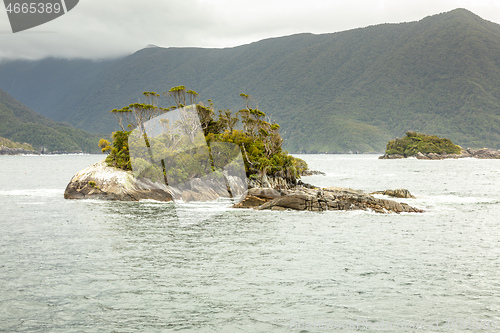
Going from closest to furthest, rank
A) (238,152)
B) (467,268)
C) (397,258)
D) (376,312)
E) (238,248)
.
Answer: (376,312), (467,268), (397,258), (238,248), (238,152)

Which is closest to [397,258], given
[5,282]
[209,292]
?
[209,292]

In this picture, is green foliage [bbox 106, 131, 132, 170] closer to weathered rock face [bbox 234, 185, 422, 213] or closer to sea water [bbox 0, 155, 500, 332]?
sea water [bbox 0, 155, 500, 332]

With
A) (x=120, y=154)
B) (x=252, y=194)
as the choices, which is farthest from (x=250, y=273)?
(x=120, y=154)

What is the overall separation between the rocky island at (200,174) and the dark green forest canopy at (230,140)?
6.0 inches

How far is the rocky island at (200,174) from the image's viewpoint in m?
51.7

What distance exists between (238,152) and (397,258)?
4711 centimetres

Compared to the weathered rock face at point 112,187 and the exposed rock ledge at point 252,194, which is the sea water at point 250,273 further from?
the weathered rock face at point 112,187

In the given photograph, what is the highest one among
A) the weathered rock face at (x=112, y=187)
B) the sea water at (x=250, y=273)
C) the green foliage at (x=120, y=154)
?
the green foliage at (x=120, y=154)

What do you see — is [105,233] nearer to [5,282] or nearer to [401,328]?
[5,282]

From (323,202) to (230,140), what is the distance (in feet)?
92.4

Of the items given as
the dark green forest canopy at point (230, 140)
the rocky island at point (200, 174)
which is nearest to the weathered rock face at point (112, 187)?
the rocky island at point (200, 174)

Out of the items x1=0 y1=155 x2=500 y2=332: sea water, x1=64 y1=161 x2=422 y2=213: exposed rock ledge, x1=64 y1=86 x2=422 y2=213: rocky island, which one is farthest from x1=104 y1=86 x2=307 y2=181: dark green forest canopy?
x1=0 y1=155 x2=500 y2=332: sea water

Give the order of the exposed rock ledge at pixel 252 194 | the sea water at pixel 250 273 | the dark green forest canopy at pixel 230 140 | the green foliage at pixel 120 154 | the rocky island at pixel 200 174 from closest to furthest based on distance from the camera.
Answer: the sea water at pixel 250 273 → the exposed rock ledge at pixel 252 194 → the rocky island at pixel 200 174 → the green foliage at pixel 120 154 → the dark green forest canopy at pixel 230 140

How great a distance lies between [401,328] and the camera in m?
17.0
